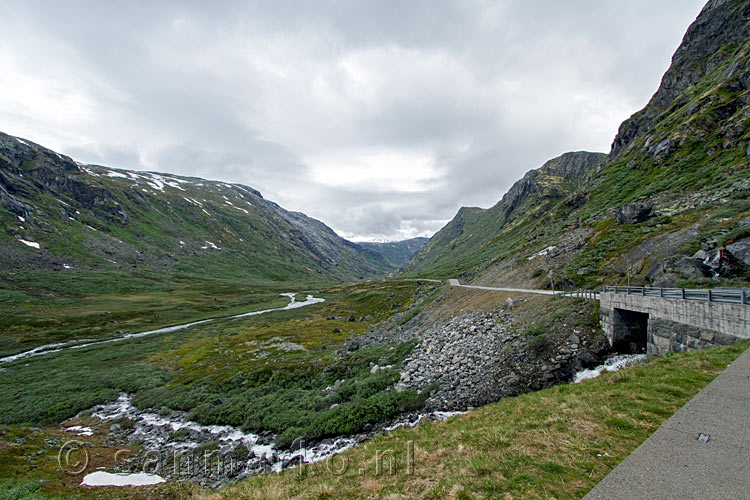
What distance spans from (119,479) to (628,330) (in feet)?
121

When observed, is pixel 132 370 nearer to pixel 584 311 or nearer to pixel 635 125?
pixel 584 311

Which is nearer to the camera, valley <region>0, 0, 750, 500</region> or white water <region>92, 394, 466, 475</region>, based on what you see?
valley <region>0, 0, 750, 500</region>

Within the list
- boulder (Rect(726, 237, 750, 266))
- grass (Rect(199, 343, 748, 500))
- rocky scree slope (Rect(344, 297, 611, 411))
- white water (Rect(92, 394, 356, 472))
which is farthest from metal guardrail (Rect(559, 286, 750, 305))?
→ white water (Rect(92, 394, 356, 472))

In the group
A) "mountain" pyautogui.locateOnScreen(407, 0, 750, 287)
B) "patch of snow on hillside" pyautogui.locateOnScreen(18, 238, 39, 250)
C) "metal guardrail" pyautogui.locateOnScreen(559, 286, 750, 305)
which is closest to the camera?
"metal guardrail" pyautogui.locateOnScreen(559, 286, 750, 305)

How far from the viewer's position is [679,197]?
55125 millimetres

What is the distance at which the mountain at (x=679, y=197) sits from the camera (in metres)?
31.1

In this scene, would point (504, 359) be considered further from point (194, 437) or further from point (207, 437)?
point (194, 437)

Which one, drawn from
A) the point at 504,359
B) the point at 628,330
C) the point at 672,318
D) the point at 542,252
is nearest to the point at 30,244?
the point at 504,359

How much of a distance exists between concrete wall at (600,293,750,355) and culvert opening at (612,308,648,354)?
72 millimetres

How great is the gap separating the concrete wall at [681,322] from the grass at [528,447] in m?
1.75

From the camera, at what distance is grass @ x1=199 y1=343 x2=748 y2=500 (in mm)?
8109

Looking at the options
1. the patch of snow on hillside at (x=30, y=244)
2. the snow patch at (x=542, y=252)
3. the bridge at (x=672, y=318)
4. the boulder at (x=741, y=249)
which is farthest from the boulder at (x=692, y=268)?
the patch of snow on hillside at (x=30, y=244)

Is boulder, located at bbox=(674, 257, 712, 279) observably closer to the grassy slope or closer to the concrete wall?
the concrete wall

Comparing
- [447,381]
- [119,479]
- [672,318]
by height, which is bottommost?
[119,479]
